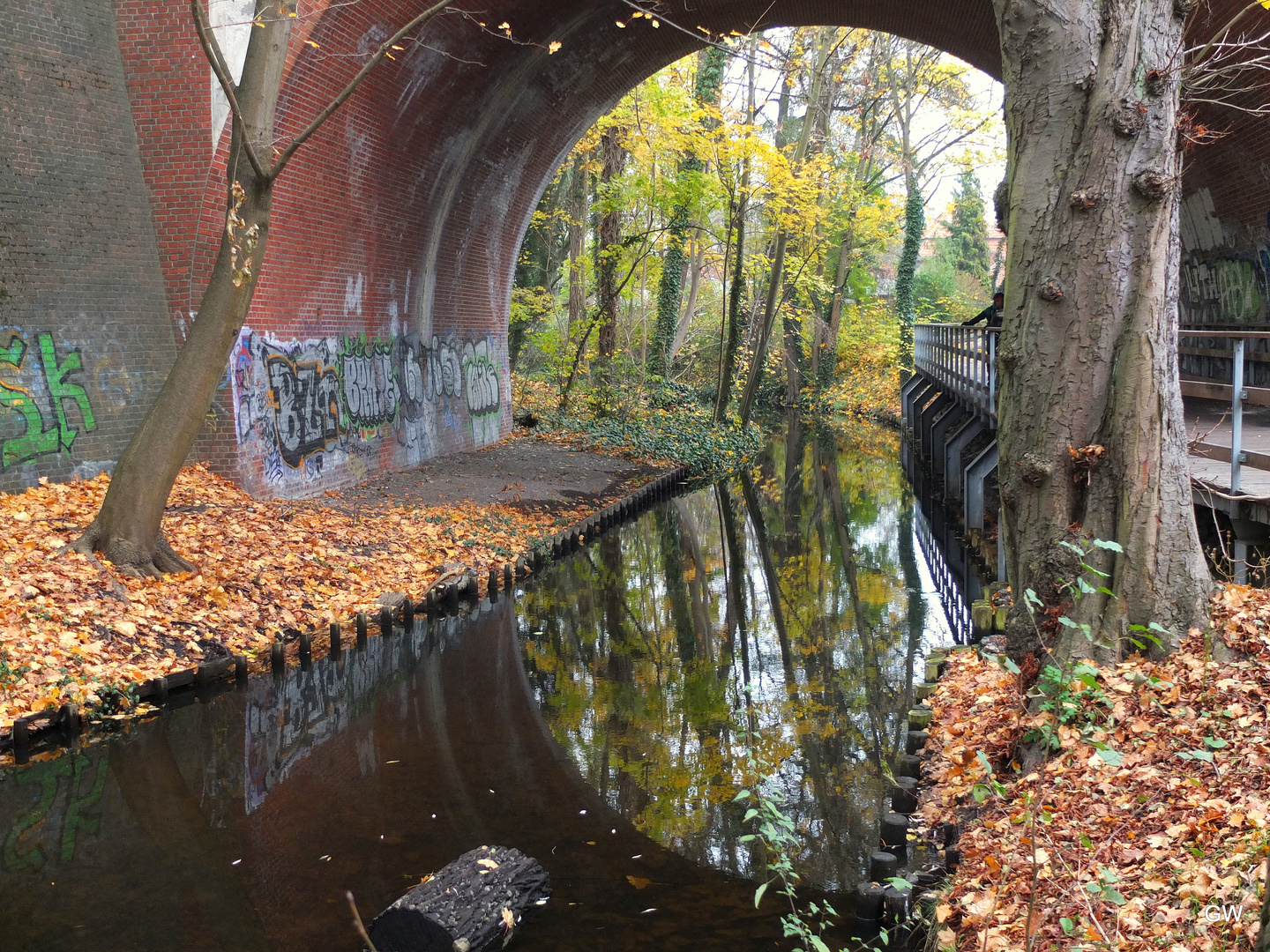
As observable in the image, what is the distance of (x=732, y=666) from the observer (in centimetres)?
990

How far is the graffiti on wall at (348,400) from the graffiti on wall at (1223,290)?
40.6 ft

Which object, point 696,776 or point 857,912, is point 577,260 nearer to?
point 696,776

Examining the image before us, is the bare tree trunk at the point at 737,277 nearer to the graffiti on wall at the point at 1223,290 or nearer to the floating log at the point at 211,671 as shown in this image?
the graffiti on wall at the point at 1223,290

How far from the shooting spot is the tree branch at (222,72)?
825cm

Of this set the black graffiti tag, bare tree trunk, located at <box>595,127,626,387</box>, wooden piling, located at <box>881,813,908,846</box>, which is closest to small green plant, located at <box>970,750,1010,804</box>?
wooden piling, located at <box>881,813,908,846</box>

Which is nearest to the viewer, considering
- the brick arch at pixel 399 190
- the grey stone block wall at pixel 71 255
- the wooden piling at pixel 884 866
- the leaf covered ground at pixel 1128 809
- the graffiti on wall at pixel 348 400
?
the leaf covered ground at pixel 1128 809

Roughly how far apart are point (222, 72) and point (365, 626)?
5041 millimetres

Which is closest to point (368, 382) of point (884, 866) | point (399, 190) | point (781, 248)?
point (399, 190)

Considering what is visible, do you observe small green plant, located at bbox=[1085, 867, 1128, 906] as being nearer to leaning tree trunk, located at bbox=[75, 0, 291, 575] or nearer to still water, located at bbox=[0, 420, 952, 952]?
still water, located at bbox=[0, 420, 952, 952]

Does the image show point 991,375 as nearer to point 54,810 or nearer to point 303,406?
point 303,406

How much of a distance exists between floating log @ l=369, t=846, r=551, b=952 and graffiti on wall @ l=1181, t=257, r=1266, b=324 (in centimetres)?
1322

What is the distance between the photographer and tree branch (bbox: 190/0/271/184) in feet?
27.1

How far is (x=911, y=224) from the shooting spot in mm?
35562

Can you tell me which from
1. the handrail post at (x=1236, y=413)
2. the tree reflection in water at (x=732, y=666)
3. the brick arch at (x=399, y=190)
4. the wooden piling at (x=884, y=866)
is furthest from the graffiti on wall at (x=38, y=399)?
the handrail post at (x=1236, y=413)
